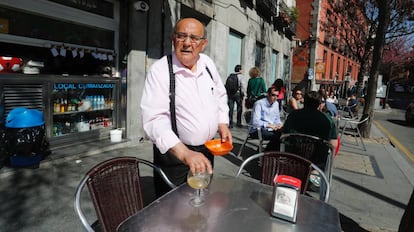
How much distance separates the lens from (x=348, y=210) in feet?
12.1

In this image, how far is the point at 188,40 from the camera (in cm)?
188

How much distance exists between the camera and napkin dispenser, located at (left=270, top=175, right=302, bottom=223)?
156 centimetres

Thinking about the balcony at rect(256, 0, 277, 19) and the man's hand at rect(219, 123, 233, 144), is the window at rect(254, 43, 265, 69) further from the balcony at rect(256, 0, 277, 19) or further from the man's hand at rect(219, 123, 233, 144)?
the man's hand at rect(219, 123, 233, 144)

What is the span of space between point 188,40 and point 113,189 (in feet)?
3.69

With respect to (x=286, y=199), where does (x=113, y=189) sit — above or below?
below

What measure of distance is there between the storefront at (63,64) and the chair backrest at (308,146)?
142 inches

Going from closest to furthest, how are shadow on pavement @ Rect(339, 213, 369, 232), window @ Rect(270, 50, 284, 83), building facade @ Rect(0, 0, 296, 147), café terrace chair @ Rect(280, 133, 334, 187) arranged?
shadow on pavement @ Rect(339, 213, 369, 232), café terrace chair @ Rect(280, 133, 334, 187), building facade @ Rect(0, 0, 296, 147), window @ Rect(270, 50, 284, 83)

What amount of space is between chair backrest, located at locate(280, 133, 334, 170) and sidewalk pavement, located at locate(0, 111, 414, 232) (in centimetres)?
68

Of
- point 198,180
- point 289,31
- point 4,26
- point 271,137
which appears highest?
point 289,31

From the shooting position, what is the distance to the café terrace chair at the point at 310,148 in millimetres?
3559

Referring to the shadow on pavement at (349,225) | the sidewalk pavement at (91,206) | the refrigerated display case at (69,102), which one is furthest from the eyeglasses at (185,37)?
the refrigerated display case at (69,102)

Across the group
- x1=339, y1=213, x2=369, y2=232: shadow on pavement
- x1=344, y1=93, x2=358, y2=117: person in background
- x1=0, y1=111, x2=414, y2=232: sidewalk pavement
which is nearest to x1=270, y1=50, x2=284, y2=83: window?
x1=344, y1=93, x2=358, y2=117: person in background

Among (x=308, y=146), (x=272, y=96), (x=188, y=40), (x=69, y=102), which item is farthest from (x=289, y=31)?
(x=188, y=40)

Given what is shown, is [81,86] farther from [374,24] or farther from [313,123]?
[374,24]
